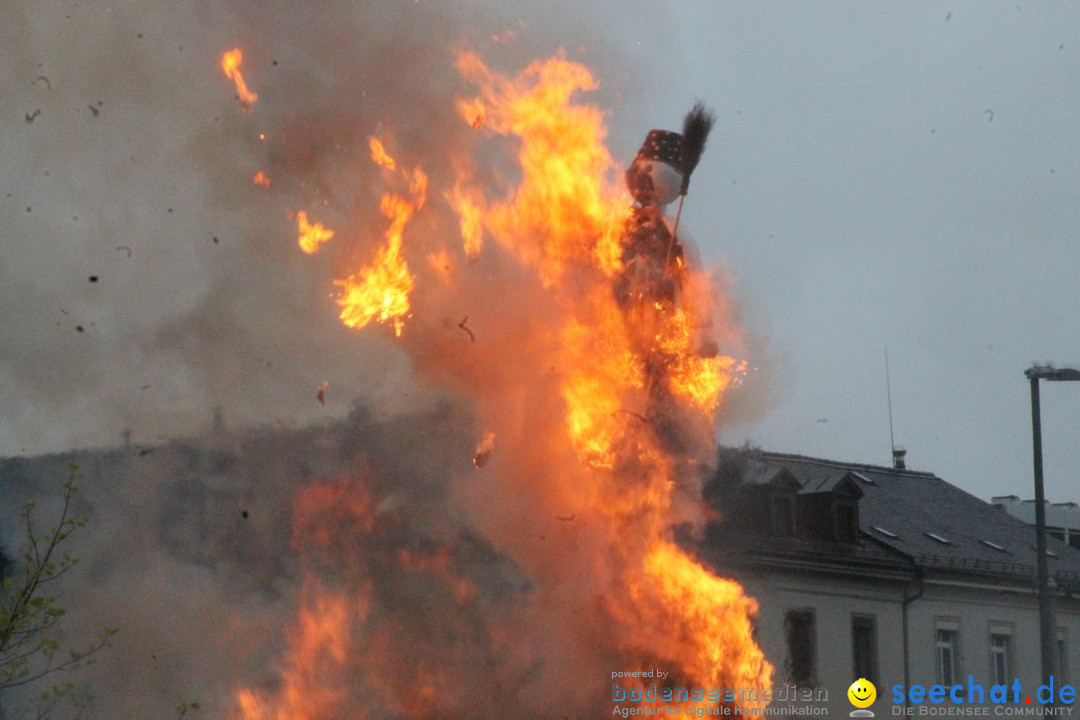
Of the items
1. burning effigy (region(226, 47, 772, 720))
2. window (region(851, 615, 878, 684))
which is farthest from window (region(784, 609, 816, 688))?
burning effigy (region(226, 47, 772, 720))

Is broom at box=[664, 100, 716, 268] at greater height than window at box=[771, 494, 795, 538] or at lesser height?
greater

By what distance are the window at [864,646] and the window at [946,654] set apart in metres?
1.74

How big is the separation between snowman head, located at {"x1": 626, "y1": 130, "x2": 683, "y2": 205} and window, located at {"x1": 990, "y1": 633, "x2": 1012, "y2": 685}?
1534cm

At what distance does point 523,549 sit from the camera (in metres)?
14.7

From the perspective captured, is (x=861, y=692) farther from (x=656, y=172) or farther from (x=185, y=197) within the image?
(x=185, y=197)

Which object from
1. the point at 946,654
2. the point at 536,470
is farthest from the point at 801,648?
the point at 536,470

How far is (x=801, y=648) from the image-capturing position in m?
22.9

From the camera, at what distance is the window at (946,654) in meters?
25.1

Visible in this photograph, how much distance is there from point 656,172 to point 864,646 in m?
12.9

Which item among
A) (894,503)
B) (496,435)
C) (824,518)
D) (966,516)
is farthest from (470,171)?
(966,516)

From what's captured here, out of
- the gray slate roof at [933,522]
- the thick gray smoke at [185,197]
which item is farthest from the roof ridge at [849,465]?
the thick gray smoke at [185,197]

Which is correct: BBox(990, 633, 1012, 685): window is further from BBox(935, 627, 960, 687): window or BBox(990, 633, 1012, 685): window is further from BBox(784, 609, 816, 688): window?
BBox(784, 609, 816, 688): window

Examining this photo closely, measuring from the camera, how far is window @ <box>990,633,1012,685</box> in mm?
25922

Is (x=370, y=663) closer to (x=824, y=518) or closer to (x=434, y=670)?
(x=434, y=670)
